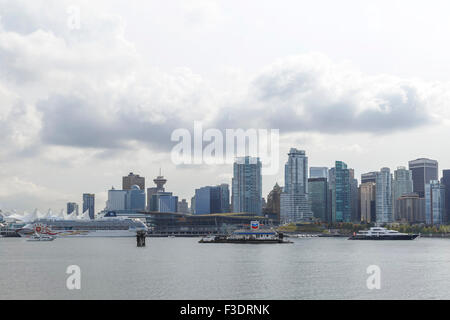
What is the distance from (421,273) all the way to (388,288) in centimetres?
1899

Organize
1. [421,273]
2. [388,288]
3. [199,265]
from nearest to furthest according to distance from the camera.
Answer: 1. [388,288]
2. [421,273]
3. [199,265]

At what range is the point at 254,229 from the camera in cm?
18212

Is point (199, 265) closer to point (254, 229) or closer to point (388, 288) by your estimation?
point (388, 288)

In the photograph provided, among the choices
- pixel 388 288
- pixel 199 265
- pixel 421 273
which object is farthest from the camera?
pixel 199 265

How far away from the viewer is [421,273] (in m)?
80.9
